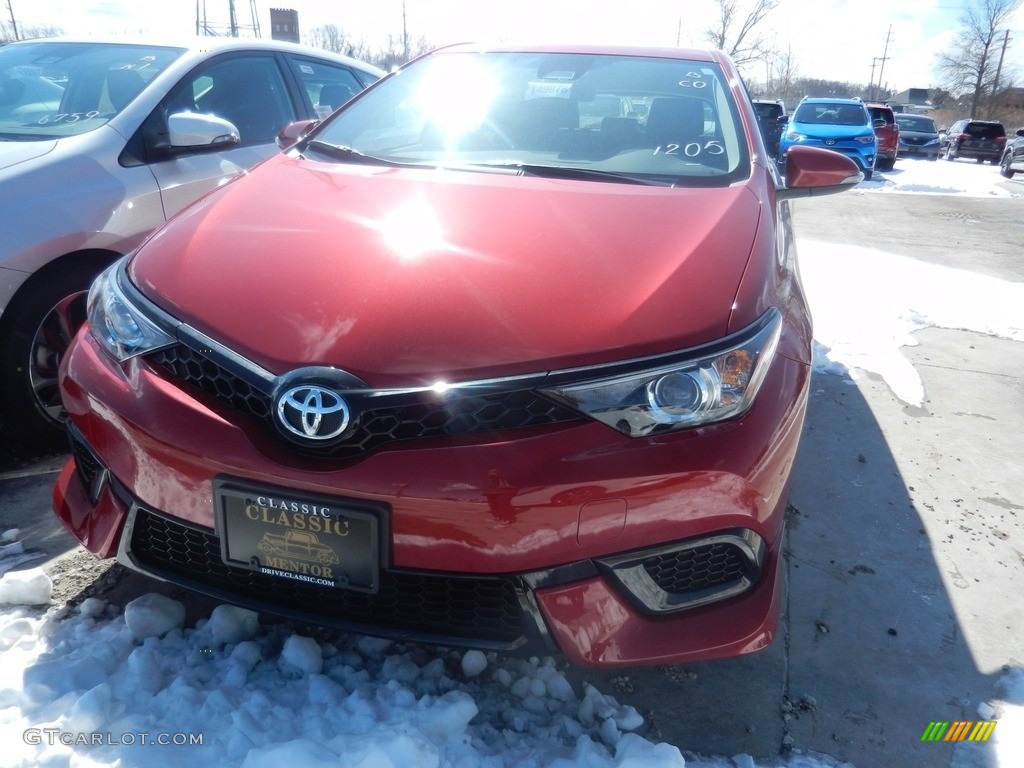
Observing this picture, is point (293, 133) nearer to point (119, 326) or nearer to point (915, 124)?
point (119, 326)

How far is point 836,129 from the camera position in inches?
634

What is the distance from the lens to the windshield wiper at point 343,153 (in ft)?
8.10

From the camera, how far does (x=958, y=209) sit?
11469mm

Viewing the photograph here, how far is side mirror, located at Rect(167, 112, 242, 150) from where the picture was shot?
2.97m

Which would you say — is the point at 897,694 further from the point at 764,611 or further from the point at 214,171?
the point at 214,171

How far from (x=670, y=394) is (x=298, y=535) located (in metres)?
0.77

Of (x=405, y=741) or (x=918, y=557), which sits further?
(x=918, y=557)

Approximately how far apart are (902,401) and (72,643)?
3523mm

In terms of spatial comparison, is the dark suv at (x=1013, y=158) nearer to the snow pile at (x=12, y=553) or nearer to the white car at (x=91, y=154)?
the white car at (x=91, y=154)

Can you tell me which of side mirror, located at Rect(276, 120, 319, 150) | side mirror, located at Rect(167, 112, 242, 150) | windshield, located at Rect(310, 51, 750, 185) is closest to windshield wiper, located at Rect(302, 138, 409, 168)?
windshield, located at Rect(310, 51, 750, 185)

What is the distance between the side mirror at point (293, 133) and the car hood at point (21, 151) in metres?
0.77

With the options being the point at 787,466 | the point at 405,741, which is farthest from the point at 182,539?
the point at 787,466

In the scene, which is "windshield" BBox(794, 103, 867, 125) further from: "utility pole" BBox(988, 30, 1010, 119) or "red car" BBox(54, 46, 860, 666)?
"utility pole" BBox(988, 30, 1010, 119)

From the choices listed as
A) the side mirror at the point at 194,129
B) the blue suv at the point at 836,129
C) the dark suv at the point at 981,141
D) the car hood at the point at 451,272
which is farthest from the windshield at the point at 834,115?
the car hood at the point at 451,272
